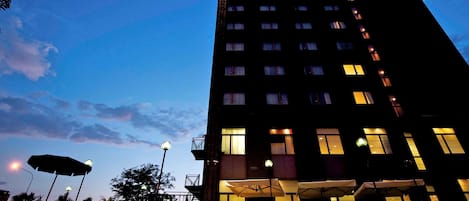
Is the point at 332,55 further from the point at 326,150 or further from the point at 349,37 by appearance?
the point at 326,150

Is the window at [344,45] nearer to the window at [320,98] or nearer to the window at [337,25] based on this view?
the window at [337,25]

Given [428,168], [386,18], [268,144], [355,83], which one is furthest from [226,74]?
[386,18]

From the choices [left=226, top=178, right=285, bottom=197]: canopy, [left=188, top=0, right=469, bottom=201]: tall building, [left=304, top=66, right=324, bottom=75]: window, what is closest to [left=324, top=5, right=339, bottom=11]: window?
[left=188, top=0, right=469, bottom=201]: tall building

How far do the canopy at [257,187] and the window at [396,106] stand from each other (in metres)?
15.9

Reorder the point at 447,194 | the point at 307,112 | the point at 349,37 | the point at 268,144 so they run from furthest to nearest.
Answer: the point at 349,37 → the point at 307,112 → the point at 268,144 → the point at 447,194

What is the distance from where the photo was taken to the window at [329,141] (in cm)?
1750

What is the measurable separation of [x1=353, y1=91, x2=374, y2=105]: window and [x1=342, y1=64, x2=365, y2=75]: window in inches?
94.2

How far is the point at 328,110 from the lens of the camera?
19.4m

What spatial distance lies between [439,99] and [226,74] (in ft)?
71.8

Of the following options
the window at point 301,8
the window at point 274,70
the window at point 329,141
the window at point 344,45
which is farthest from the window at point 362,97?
the window at point 301,8

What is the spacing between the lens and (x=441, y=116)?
20.2 metres

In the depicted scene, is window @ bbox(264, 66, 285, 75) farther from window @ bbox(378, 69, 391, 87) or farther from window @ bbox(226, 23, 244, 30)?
window @ bbox(378, 69, 391, 87)

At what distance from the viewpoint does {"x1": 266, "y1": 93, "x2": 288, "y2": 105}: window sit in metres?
19.8

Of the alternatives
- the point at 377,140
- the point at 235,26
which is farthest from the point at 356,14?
the point at 377,140
